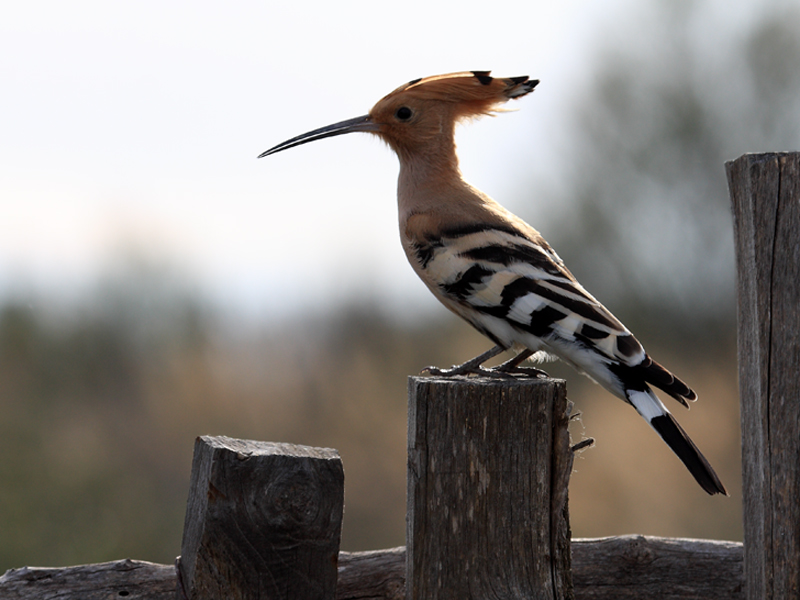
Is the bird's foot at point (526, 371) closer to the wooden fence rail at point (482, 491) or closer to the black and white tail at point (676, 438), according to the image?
the black and white tail at point (676, 438)

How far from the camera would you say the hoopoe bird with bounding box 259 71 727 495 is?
8.23 ft

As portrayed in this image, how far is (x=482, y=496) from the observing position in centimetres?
175

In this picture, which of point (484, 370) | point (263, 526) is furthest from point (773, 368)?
point (263, 526)

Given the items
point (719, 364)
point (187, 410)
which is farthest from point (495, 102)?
point (719, 364)

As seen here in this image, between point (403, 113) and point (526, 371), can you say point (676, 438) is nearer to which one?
point (526, 371)

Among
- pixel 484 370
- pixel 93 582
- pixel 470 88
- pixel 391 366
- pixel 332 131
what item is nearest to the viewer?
pixel 93 582

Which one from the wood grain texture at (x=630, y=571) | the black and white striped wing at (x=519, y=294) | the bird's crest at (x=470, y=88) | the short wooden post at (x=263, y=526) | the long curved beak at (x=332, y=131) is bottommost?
the wood grain texture at (x=630, y=571)

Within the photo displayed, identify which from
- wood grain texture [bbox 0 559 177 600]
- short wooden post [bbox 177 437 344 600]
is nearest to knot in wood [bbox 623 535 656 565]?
short wooden post [bbox 177 437 344 600]

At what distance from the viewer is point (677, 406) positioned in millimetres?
7605

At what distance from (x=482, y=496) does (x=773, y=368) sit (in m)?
0.75

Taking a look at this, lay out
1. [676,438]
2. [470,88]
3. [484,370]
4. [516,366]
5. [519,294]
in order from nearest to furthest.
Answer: [676,438]
[484,370]
[519,294]
[516,366]
[470,88]

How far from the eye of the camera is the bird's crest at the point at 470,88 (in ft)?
10.3

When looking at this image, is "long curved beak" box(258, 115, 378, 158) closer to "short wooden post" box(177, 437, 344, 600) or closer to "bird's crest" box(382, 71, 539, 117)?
"bird's crest" box(382, 71, 539, 117)

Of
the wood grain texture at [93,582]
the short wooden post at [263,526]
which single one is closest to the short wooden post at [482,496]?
the short wooden post at [263,526]
